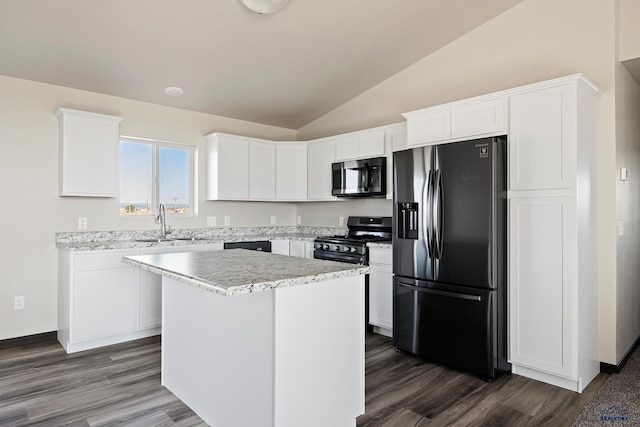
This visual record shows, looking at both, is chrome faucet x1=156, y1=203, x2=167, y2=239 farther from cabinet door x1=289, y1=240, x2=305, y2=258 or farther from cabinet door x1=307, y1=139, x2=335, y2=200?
cabinet door x1=307, y1=139, x2=335, y2=200

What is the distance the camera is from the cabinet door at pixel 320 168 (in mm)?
4906

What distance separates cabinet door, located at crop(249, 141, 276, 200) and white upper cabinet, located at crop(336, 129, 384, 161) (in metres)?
0.93

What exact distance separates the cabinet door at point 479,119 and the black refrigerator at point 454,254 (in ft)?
0.52

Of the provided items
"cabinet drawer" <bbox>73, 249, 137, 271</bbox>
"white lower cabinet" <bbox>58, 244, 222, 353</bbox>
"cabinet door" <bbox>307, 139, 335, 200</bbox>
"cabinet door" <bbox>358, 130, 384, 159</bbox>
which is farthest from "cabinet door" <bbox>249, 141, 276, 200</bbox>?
"cabinet drawer" <bbox>73, 249, 137, 271</bbox>

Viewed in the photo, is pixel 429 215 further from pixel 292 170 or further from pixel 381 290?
pixel 292 170

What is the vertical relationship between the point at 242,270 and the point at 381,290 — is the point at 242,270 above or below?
above

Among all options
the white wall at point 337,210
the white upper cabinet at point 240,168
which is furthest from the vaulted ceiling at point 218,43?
the white wall at point 337,210

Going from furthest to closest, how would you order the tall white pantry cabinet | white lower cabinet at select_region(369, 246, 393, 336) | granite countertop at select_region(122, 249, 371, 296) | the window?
the window
white lower cabinet at select_region(369, 246, 393, 336)
the tall white pantry cabinet
granite countertop at select_region(122, 249, 371, 296)

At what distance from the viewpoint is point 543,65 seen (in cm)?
332

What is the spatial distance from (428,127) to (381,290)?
1.58m

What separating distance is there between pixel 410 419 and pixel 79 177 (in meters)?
3.44

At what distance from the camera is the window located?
4379 millimetres

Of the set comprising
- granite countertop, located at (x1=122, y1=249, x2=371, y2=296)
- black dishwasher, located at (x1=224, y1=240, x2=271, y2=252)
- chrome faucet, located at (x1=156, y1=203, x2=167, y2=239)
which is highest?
chrome faucet, located at (x1=156, y1=203, x2=167, y2=239)

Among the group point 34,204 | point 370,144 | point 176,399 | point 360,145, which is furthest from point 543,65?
point 34,204
